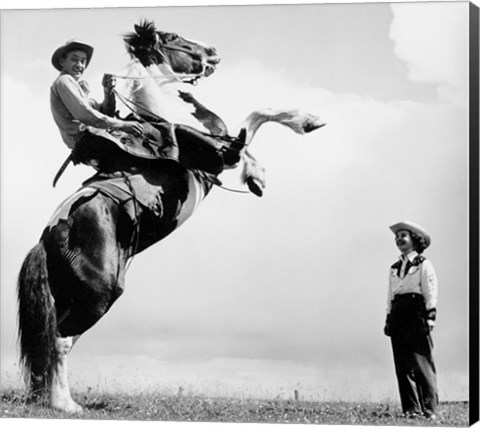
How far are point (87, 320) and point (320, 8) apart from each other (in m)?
2.65

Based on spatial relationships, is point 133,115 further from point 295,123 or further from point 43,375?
point 43,375

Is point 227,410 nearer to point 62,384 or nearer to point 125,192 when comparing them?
point 62,384

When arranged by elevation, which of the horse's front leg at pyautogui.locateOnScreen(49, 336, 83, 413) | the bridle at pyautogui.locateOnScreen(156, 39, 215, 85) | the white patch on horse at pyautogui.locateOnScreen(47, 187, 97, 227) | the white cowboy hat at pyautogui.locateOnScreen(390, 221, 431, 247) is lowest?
the horse's front leg at pyautogui.locateOnScreen(49, 336, 83, 413)

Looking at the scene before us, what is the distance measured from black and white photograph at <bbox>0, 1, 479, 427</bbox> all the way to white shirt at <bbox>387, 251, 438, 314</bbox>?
0.04 feet

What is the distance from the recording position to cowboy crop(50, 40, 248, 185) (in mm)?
9398

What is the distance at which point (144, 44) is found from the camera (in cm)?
952

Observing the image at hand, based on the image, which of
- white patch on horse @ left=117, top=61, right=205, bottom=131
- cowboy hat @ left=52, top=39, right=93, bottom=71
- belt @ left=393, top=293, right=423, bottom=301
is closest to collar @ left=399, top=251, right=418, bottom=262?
belt @ left=393, top=293, right=423, bottom=301

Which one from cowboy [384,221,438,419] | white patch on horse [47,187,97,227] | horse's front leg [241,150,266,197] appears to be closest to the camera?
cowboy [384,221,438,419]

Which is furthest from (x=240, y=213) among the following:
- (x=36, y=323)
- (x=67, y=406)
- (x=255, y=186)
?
(x=67, y=406)

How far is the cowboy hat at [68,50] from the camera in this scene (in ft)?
31.4

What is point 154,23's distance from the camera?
947 cm

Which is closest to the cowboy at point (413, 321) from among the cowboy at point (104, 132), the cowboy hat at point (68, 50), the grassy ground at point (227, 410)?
the grassy ground at point (227, 410)

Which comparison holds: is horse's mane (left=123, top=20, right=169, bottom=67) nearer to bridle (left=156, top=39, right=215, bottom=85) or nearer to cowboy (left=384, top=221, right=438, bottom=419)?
bridle (left=156, top=39, right=215, bottom=85)

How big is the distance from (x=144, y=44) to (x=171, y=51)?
0.64 ft
